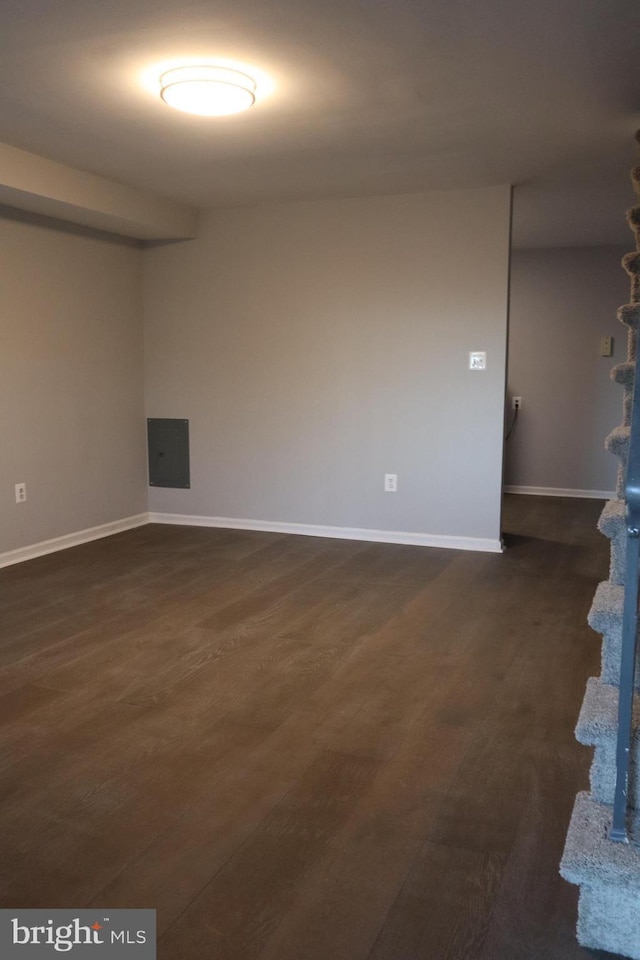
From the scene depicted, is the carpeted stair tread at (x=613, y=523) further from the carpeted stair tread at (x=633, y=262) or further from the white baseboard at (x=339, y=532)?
the white baseboard at (x=339, y=532)

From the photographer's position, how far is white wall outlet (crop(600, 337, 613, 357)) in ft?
20.8

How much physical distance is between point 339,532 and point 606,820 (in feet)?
11.3

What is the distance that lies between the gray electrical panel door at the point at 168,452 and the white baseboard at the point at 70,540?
1.03 ft

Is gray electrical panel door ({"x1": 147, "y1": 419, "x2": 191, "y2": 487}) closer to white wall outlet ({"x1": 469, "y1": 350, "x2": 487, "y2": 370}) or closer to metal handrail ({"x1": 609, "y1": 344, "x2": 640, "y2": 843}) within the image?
white wall outlet ({"x1": 469, "y1": 350, "x2": 487, "y2": 370})

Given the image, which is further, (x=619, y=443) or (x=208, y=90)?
(x=208, y=90)

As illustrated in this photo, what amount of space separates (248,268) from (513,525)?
2524 mm

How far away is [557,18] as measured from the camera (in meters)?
2.21

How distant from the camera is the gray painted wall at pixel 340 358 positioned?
448 cm

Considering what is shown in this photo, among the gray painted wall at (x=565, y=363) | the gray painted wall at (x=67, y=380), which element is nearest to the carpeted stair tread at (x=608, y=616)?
the gray painted wall at (x=67, y=380)

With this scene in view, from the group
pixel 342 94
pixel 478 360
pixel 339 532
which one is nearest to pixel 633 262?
pixel 342 94

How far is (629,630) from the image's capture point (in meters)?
1.38

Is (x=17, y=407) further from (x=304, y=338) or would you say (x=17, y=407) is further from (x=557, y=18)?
(x=557, y=18)

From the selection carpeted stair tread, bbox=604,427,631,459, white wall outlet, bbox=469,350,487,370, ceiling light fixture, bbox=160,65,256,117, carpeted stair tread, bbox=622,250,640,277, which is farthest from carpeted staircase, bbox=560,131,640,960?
white wall outlet, bbox=469,350,487,370

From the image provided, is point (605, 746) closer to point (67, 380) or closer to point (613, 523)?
point (613, 523)
